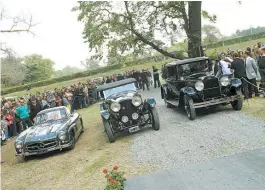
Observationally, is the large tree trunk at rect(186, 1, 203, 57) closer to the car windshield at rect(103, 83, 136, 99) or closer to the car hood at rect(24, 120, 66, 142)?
the car windshield at rect(103, 83, 136, 99)

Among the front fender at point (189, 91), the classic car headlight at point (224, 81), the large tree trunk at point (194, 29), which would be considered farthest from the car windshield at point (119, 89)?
the large tree trunk at point (194, 29)

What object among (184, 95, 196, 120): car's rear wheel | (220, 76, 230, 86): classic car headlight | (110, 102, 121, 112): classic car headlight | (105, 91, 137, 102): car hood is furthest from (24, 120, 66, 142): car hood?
(220, 76, 230, 86): classic car headlight

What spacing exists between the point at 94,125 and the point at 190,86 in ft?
17.6

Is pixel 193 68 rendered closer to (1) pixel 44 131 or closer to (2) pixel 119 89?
(2) pixel 119 89

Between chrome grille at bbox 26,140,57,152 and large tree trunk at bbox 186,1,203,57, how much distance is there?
14.5m

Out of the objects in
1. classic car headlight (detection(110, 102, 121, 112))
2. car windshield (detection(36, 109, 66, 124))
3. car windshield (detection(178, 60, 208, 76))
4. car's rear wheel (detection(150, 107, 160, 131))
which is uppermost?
car windshield (detection(178, 60, 208, 76))

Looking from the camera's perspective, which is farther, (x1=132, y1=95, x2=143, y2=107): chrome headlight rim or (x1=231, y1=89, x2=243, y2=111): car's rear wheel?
(x1=231, y1=89, x2=243, y2=111): car's rear wheel

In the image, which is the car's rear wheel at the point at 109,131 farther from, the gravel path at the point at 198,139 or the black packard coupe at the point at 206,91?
the black packard coupe at the point at 206,91

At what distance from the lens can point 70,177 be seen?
8.14m

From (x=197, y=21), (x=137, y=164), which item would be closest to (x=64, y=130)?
(x=137, y=164)

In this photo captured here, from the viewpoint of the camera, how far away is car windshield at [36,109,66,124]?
40.8 feet

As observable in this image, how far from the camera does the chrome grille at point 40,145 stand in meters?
10.5

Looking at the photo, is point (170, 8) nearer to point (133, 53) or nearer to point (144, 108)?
point (133, 53)

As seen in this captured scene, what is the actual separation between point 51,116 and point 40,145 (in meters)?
2.16
